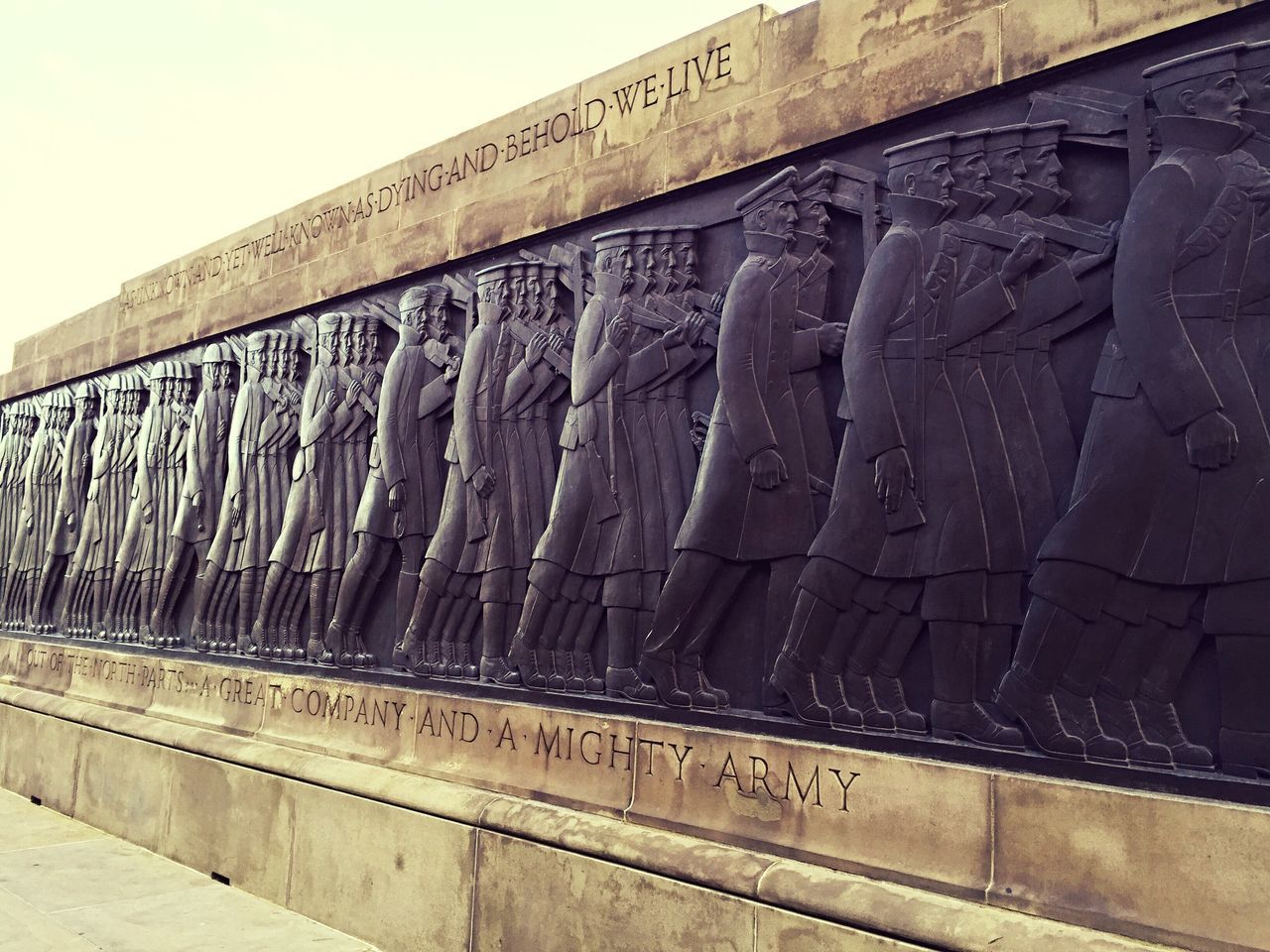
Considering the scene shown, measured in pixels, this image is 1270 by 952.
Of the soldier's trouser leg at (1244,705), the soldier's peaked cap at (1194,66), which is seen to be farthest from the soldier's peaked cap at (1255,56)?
the soldier's trouser leg at (1244,705)

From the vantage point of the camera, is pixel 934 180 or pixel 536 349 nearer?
pixel 934 180

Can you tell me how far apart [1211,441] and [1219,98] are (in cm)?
156

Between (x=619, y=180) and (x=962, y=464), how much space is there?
3.31m

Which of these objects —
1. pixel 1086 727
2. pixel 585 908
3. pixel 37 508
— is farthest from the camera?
pixel 37 508

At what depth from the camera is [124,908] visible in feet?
28.3

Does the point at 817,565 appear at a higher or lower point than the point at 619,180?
lower

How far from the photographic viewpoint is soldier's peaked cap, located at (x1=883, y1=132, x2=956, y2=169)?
5.88 m

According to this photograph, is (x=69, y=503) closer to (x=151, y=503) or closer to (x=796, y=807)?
(x=151, y=503)

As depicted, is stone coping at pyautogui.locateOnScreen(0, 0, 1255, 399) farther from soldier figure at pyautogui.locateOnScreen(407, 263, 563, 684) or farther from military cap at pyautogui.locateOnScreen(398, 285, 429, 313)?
soldier figure at pyautogui.locateOnScreen(407, 263, 563, 684)

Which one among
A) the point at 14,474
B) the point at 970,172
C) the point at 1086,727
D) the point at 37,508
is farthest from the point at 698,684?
the point at 14,474

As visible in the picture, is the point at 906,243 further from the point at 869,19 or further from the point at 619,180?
the point at 619,180

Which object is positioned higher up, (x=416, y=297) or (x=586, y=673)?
(x=416, y=297)

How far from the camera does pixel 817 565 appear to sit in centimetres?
608

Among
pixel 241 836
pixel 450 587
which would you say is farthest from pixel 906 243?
pixel 241 836
